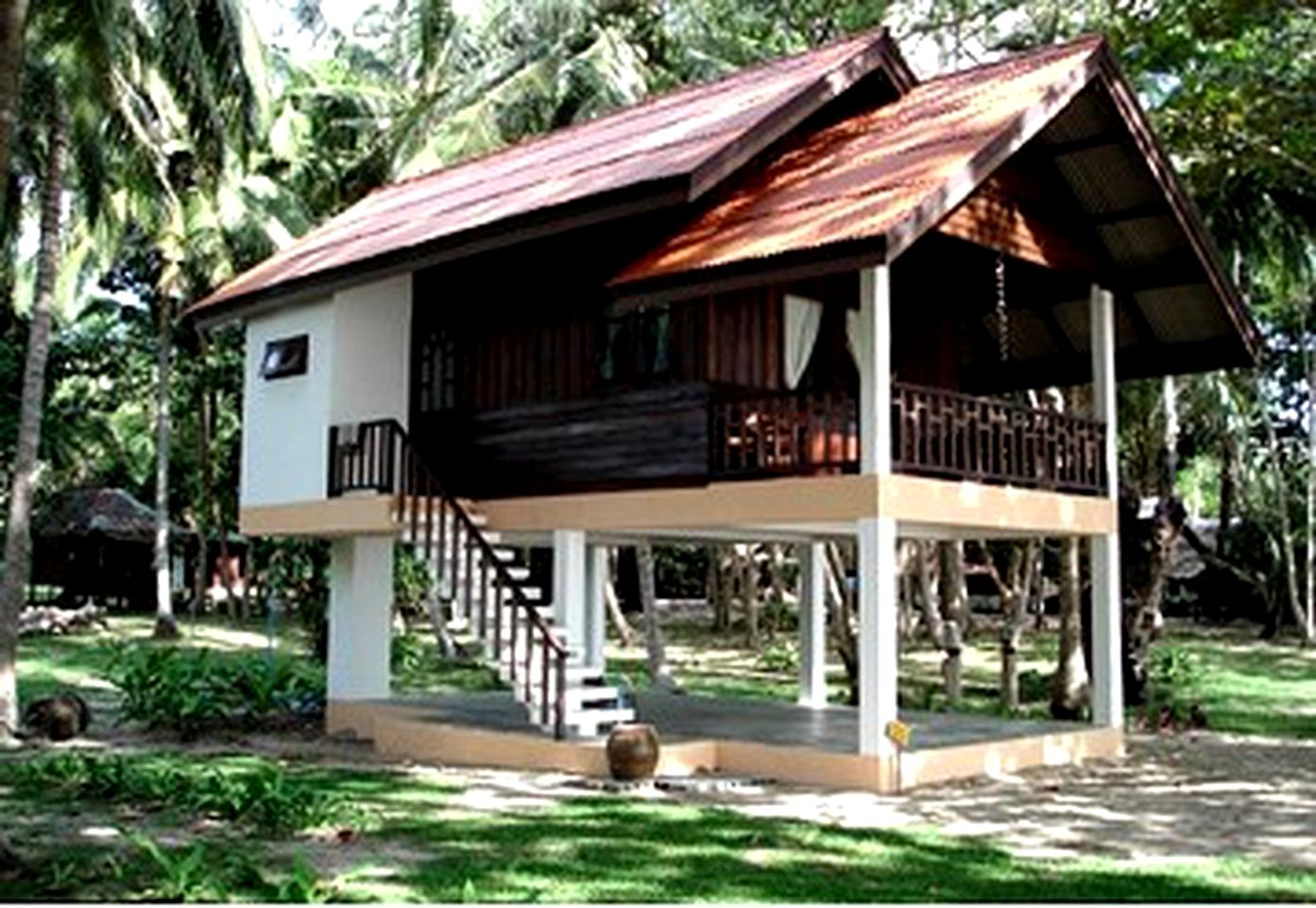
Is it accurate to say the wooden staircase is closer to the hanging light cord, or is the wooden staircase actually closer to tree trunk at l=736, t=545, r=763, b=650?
the hanging light cord

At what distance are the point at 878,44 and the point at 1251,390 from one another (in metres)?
21.3

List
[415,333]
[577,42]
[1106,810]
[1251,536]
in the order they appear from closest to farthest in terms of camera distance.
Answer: [1106,810]
[415,333]
[577,42]
[1251,536]

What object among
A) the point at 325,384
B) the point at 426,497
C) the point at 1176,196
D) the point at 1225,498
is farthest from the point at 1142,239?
the point at 1225,498

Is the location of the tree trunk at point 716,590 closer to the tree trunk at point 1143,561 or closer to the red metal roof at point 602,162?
the tree trunk at point 1143,561

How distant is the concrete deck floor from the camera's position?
12969mm

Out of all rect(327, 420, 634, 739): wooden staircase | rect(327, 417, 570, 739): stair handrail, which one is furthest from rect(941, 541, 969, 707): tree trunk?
rect(327, 417, 570, 739): stair handrail

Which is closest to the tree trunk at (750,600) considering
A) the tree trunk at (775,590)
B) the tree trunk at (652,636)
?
the tree trunk at (775,590)

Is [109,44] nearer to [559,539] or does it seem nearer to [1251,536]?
[559,539]

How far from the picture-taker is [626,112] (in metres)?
17.1

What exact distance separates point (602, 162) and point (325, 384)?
12.5 ft

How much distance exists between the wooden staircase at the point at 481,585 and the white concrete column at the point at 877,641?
2446 millimetres

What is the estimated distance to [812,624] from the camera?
17281mm

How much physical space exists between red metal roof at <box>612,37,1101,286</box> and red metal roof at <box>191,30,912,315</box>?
0.50 metres

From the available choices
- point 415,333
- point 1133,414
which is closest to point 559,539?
point 415,333
